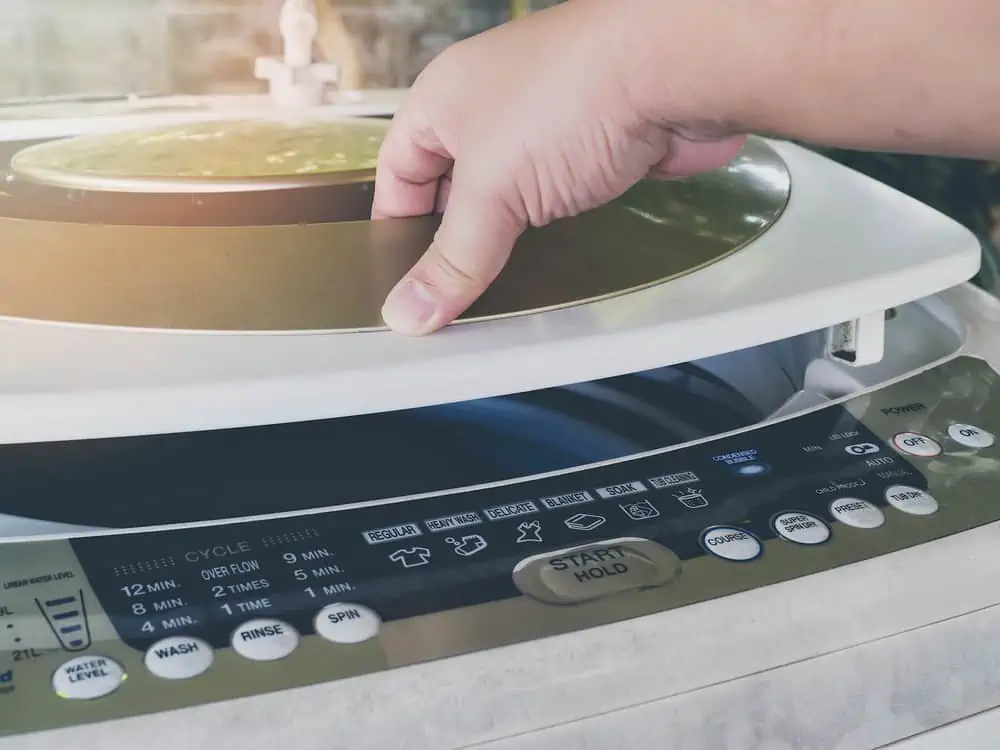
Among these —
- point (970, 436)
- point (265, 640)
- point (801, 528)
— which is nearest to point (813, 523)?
point (801, 528)

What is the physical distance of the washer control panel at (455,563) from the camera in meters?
0.33

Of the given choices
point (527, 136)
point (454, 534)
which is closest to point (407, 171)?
point (527, 136)

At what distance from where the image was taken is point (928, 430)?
1.56 ft

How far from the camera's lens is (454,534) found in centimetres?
40

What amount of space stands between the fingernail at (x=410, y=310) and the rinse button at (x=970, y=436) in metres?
0.24

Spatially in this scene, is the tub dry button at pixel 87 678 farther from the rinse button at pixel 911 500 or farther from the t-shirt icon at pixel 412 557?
the rinse button at pixel 911 500

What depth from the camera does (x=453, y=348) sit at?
0.41 m

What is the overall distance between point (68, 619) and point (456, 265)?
19 cm

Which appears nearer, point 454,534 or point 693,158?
point 454,534

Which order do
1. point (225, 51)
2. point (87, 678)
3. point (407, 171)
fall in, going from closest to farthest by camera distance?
1. point (87, 678)
2. point (407, 171)
3. point (225, 51)

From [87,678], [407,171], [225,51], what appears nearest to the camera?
[87,678]

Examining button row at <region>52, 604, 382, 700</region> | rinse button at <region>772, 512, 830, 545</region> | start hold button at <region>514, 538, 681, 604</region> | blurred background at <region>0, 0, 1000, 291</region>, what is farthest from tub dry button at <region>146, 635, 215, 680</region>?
blurred background at <region>0, 0, 1000, 291</region>

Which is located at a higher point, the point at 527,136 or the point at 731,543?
the point at 527,136

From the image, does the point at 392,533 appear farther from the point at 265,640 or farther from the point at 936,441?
the point at 936,441
